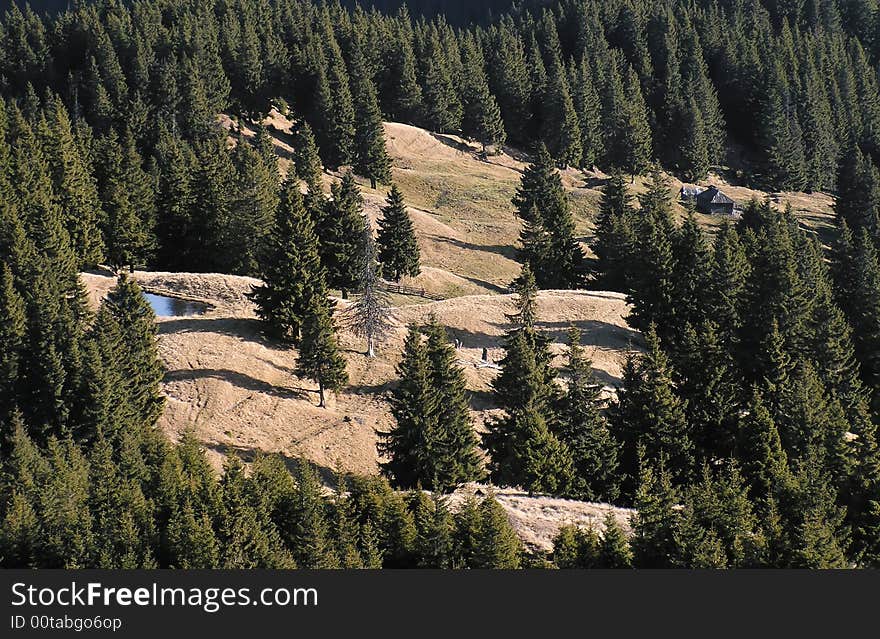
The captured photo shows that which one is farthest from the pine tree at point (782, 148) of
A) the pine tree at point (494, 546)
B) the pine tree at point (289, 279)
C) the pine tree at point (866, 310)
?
the pine tree at point (494, 546)

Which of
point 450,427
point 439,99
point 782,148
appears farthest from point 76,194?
point 782,148

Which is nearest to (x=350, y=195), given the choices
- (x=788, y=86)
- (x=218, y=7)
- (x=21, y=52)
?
(x=21, y=52)

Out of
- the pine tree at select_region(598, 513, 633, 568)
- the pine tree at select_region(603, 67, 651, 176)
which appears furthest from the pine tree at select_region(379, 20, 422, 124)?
the pine tree at select_region(598, 513, 633, 568)

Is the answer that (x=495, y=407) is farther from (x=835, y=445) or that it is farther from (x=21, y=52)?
(x=21, y=52)

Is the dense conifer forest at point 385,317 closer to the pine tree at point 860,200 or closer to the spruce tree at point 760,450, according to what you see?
the spruce tree at point 760,450

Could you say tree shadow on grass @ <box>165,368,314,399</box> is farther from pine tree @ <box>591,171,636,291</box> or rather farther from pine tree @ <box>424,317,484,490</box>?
pine tree @ <box>591,171,636,291</box>
